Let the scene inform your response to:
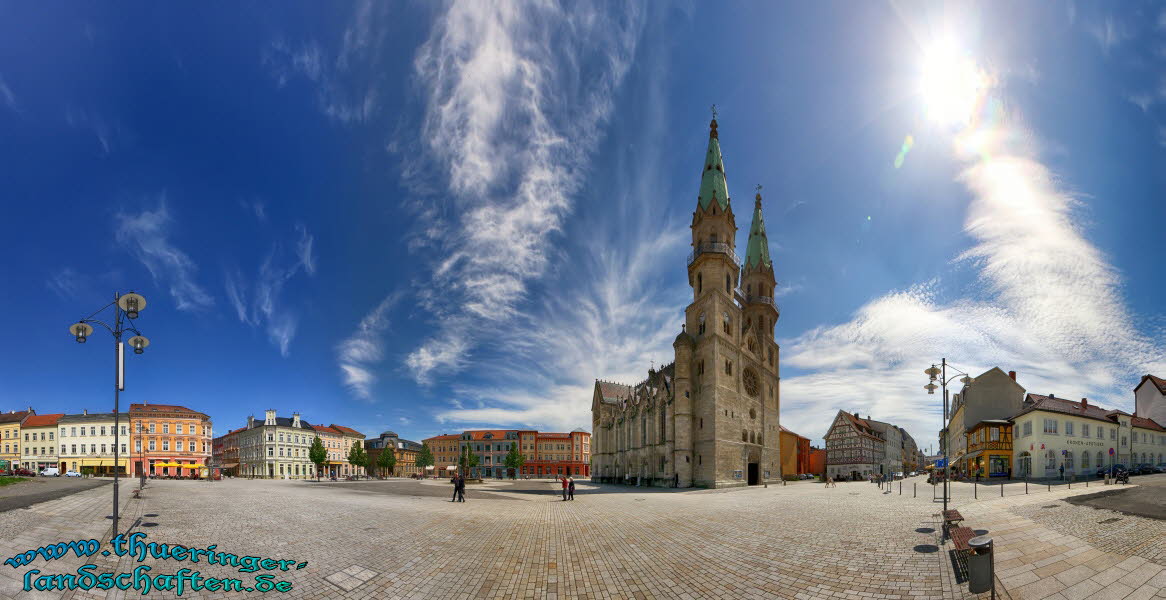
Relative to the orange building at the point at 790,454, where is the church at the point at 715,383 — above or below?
above

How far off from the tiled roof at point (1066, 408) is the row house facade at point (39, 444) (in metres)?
130

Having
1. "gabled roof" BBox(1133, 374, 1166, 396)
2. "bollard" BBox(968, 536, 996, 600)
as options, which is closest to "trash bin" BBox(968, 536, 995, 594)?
"bollard" BBox(968, 536, 996, 600)

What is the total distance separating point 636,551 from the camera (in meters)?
11.9

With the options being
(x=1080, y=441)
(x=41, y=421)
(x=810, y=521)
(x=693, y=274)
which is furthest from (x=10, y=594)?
(x=41, y=421)

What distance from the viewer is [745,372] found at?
57375mm

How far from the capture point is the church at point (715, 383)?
1917 inches

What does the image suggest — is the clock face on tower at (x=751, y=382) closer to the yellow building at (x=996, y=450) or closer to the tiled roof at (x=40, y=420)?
the yellow building at (x=996, y=450)

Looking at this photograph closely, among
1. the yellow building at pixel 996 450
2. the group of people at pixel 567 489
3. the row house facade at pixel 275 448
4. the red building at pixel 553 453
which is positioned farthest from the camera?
the red building at pixel 553 453

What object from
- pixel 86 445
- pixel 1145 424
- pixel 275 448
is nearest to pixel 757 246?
pixel 1145 424

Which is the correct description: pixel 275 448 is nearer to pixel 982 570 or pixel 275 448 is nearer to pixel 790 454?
pixel 790 454

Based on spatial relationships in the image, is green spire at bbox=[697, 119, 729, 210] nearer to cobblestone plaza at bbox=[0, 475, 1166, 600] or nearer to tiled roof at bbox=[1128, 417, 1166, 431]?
cobblestone plaza at bbox=[0, 475, 1166, 600]

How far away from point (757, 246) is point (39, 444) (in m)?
117

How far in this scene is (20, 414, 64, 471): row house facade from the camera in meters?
72.9

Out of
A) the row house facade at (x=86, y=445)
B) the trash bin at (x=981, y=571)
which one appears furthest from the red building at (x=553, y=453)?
the trash bin at (x=981, y=571)
